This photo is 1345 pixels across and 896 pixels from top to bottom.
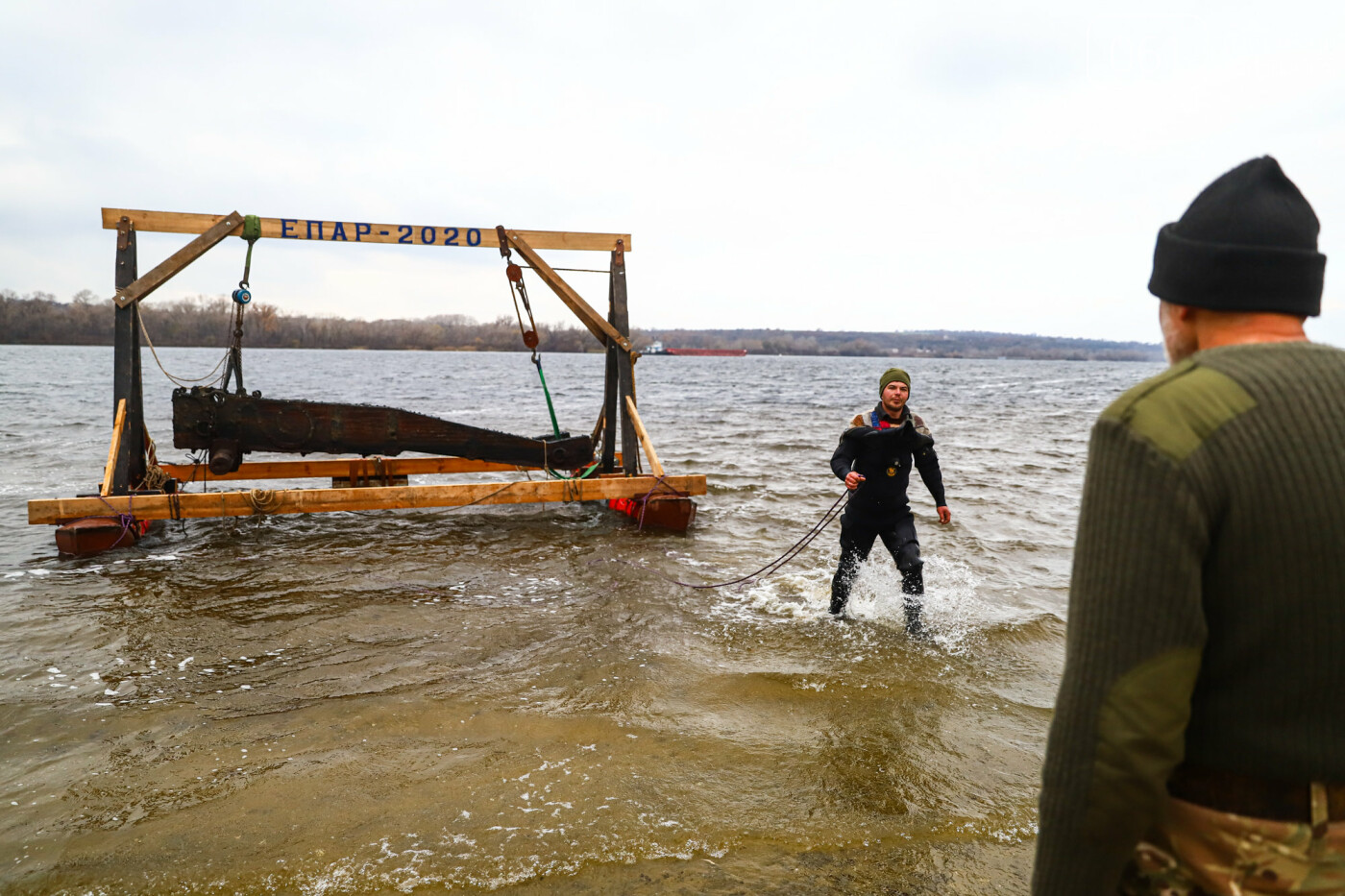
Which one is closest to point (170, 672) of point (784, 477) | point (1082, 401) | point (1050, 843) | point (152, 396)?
point (1050, 843)

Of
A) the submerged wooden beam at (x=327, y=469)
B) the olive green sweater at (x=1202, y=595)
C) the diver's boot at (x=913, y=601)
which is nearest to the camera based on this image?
the olive green sweater at (x=1202, y=595)

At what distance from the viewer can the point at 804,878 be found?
3.25 metres

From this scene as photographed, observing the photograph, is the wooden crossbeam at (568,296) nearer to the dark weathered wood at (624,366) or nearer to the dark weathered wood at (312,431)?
the dark weathered wood at (624,366)

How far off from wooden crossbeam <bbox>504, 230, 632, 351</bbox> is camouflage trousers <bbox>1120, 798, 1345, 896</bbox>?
8647 mm

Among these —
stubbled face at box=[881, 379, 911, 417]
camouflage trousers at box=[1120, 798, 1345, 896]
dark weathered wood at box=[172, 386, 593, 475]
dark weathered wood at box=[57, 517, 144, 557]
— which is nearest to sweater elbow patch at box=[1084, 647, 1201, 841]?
camouflage trousers at box=[1120, 798, 1345, 896]

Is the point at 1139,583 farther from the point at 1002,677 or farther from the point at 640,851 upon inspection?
the point at 1002,677

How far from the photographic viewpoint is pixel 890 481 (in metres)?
6.07

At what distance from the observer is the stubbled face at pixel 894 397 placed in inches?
233

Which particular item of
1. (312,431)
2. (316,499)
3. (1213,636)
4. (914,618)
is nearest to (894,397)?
(914,618)

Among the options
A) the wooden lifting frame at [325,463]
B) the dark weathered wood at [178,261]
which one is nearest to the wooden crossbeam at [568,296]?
the wooden lifting frame at [325,463]

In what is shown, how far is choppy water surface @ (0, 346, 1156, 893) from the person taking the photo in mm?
3393

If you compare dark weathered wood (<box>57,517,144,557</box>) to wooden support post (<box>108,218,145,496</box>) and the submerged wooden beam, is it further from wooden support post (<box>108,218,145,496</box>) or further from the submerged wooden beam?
the submerged wooden beam

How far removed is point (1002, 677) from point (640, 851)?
3400mm

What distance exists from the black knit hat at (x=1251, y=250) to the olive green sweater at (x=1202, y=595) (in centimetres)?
16
